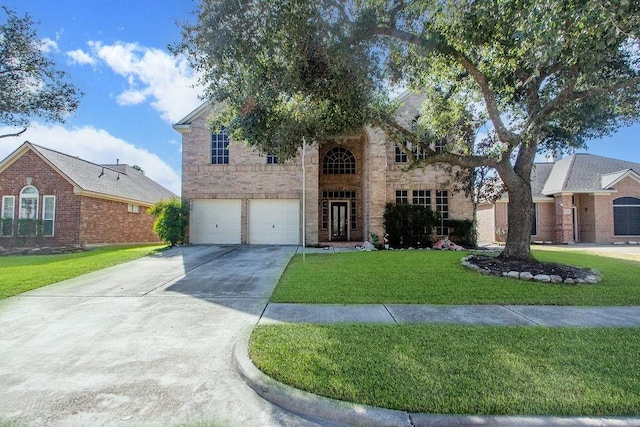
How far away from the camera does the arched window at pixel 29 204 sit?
1766 cm

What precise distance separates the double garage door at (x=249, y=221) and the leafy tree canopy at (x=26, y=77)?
7.04 m

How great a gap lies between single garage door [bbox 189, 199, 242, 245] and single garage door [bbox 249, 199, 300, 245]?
737 millimetres

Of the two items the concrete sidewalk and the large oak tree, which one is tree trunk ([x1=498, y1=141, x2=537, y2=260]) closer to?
the large oak tree

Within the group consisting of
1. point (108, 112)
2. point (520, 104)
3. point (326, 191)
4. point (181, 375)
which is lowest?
point (181, 375)

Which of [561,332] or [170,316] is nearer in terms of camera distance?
[561,332]

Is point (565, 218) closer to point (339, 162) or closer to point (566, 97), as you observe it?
point (339, 162)

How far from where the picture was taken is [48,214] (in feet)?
57.9

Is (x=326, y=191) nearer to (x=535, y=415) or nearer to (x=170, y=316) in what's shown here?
(x=170, y=316)

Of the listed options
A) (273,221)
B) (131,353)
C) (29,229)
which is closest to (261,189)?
(273,221)

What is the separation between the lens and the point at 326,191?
1908 centimetres

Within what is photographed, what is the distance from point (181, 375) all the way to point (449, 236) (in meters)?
15.1

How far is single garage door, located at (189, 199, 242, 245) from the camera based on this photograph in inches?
679

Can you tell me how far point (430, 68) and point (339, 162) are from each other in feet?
32.1

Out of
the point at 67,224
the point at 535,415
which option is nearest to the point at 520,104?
the point at 535,415
